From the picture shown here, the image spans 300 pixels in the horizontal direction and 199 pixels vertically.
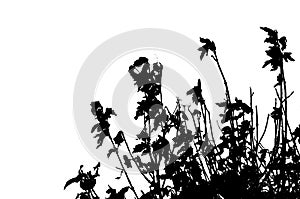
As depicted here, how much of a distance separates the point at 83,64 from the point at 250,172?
4123 mm

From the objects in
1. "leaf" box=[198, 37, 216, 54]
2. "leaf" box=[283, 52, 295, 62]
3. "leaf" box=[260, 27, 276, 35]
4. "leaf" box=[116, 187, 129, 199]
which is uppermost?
"leaf" box=[198, 37, 216, 54]

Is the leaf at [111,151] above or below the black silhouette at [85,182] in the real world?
above

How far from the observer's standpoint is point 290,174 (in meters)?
4.02

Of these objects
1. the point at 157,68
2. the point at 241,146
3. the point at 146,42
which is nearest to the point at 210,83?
the point at 157,68

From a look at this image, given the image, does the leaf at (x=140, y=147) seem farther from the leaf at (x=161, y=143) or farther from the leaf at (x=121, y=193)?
the leaf at (x=121, y=193)

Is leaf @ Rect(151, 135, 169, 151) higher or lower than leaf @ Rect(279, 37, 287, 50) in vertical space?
lower

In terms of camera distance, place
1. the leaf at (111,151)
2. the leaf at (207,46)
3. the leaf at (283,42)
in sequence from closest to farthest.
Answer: the leaf at (283,42), the leaf at (207,46), the leaf at (111,151)

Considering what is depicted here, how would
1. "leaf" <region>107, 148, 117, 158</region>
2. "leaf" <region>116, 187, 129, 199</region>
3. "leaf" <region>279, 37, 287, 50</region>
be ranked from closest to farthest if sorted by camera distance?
"leaf" <region>116, 187, 129, 199</region> → "leaf" <region>279, 37, 287, 50</region> → "leaf" <region>107, 148, 117, 158</region>

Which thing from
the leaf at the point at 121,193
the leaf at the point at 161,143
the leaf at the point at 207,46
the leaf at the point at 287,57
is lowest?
the leaf at the point at 121,193

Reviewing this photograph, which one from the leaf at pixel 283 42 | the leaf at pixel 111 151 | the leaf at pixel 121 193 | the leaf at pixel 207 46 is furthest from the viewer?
the leaf at pixel 111 151

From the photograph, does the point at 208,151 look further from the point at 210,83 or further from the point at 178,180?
the point at 210,83

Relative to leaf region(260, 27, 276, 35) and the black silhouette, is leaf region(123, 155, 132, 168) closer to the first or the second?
the black silhouette

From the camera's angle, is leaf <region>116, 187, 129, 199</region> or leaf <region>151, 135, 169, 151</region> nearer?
leaf <region>116, 187, 129, 199</region>

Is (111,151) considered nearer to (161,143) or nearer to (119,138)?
(119,138)
